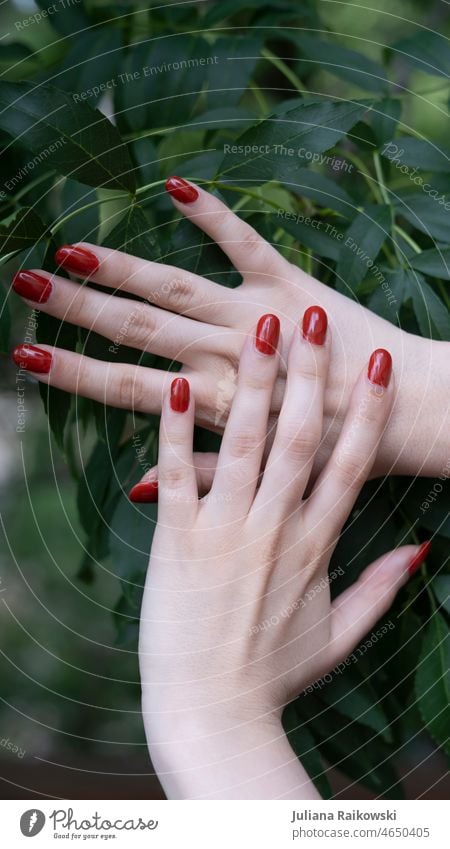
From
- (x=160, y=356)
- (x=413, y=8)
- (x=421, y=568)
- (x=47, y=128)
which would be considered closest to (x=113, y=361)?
(x=160, y=356)

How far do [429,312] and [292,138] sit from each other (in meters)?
0.16

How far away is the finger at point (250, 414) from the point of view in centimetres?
52

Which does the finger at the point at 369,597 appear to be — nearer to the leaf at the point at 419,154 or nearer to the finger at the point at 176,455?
the finger at the point at 176,455

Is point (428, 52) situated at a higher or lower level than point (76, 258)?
higher

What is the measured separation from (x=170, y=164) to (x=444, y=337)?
254mm

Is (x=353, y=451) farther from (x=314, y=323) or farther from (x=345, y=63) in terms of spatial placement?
(x=345, y=63)

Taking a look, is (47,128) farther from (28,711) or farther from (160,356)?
(28,711)

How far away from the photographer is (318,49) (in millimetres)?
664

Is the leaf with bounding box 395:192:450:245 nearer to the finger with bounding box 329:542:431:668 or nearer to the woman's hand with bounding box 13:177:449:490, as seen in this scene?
the woman's hand with bounding box 13:177:449:490

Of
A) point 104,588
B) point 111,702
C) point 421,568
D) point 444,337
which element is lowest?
point 111,702

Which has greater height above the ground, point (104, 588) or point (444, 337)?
point (444, 337)

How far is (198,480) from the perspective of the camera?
1.80 ft
